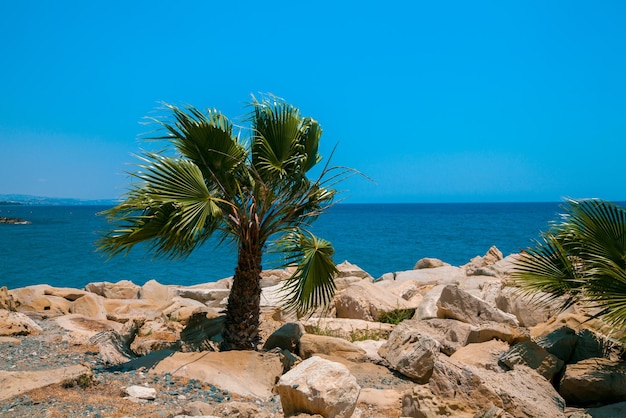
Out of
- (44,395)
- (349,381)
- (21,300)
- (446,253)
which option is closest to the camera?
(349,381)

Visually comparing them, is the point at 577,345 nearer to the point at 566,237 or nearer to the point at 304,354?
the point at 566,237

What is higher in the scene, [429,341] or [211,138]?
[211,138]

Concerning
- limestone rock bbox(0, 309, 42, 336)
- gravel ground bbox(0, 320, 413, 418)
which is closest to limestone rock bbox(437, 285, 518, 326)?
gravel ground bbox(0, 320, 413, 418)

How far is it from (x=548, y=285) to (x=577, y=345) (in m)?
1.07

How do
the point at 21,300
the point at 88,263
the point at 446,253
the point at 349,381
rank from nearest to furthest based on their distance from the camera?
1. the point at 349,381
2. the point at 21,300
3. the point at 88,263
4. the point at 446,253

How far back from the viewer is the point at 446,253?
46500mm

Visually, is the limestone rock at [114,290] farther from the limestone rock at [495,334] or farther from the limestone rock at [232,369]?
the limestone rock at [495,334]

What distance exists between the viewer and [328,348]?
30.3 feet

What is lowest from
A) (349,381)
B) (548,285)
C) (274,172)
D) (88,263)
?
(88,263)

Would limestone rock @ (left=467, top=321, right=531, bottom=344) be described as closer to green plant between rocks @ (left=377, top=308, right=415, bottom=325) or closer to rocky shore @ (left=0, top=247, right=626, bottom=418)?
rocky shore @ (left=0, top=247, right=626, bottom=418)

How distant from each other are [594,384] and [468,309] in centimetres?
323

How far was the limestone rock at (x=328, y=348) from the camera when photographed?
916 cm

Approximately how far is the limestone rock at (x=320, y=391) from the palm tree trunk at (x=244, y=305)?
3138 millimetres

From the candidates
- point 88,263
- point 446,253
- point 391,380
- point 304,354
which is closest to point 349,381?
point 391,380
